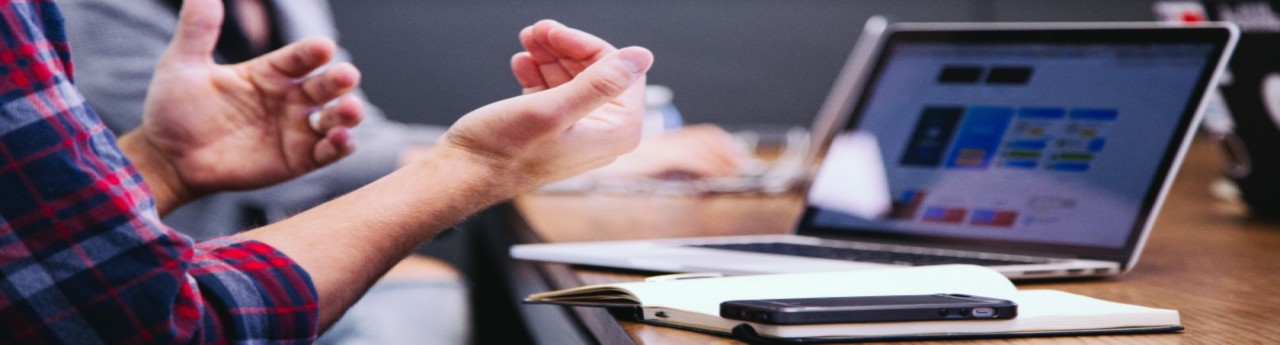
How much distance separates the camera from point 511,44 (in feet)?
9.01

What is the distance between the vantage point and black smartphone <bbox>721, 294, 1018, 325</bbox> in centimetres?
54

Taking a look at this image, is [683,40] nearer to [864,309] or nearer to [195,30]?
[195,30]

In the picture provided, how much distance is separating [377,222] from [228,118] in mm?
400

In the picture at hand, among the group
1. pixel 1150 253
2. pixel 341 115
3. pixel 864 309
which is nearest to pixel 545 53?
pixel 341 115

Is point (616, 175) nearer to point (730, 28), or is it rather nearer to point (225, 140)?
point (225, 140)

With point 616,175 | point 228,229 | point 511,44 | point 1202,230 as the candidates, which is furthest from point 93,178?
point 511,44

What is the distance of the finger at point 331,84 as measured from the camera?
1.02 metres

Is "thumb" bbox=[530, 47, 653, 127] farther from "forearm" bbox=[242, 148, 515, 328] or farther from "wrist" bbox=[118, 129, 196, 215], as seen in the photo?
"wrist" bbox=[118, 129, 196, 215]

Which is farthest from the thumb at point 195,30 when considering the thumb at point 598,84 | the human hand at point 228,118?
the thumb at point 598,84

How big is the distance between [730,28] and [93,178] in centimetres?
234

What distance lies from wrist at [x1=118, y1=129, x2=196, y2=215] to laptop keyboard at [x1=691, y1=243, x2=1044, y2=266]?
47 centimetres

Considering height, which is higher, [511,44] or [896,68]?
[511,44]

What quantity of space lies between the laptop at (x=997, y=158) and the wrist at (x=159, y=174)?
0.35m

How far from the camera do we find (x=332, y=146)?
3.44 feet
